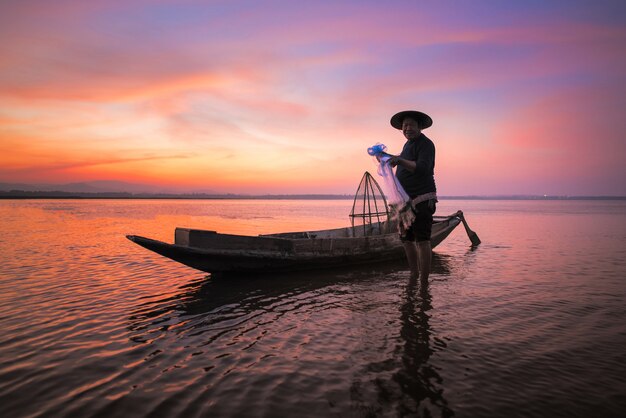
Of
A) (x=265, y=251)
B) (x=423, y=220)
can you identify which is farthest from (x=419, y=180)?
(x=265, y=251)

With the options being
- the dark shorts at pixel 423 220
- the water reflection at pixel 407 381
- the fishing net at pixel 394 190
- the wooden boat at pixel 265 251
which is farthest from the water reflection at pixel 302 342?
the fishing net at pixel 394 190

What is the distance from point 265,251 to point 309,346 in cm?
430

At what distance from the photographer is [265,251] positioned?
27.4 ft

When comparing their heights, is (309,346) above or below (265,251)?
below

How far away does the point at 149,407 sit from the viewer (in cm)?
291

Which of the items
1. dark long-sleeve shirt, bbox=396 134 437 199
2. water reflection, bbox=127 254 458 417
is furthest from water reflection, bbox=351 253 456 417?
dark long-sleeve shirt, bbox=396 134 437 199

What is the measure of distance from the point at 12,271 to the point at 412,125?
10.4 meters

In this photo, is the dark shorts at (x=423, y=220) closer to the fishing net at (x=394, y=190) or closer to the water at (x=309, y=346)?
the fishing net at (x=394, y=190)

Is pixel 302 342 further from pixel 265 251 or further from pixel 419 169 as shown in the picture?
pixel 265 251

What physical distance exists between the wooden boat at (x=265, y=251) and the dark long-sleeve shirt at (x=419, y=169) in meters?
3.53

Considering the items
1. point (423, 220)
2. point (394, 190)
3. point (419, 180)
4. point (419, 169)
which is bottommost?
point (423, 220)

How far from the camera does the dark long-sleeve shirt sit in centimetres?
578

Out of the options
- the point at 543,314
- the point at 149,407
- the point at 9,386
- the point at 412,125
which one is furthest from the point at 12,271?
the point at 543,314

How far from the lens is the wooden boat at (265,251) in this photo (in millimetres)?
7492
